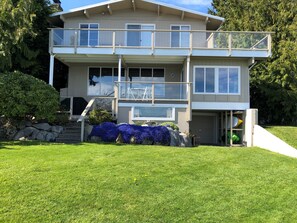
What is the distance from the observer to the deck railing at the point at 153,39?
18.3 metres

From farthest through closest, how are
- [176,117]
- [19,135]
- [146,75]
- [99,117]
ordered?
[146,75] → [176,117] → [99,117] → [19,135]

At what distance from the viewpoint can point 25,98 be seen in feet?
45.9

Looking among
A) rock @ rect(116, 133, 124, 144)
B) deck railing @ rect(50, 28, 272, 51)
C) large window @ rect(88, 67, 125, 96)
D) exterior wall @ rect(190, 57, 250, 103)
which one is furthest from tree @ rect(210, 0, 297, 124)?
rock @ rect(116, 133, 124, 144)

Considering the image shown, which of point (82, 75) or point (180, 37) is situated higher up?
point (180, 37)

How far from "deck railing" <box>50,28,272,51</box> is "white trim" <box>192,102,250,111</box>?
9.87 feet

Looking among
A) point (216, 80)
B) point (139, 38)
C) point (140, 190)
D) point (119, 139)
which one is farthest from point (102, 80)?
point (140, 190)

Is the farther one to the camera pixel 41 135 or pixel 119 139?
pixel 41 135

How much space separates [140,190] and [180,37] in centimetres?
1459

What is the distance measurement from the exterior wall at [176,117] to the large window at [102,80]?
14.0ft

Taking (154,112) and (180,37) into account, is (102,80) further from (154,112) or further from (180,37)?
(154,112)

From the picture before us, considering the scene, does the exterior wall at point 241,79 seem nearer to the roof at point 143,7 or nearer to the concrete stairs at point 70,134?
the roof at point 143,7

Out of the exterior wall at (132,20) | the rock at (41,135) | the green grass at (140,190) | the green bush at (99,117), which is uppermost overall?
the exterior wall at (132,20)

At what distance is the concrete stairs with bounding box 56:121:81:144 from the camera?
46.3ft

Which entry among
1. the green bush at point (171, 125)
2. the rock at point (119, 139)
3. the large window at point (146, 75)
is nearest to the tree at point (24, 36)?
the rock at point (119, 139)
